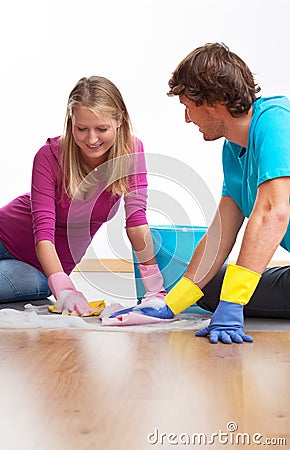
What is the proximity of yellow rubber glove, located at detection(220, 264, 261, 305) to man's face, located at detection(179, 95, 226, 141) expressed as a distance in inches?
14.3

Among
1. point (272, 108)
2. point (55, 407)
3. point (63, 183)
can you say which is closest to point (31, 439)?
point (55, 407)

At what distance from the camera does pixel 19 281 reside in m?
2.49

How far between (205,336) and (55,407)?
2.21 feet

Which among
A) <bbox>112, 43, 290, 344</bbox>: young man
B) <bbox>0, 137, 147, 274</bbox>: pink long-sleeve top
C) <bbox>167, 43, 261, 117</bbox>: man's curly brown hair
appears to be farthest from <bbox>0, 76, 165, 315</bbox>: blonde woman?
<bbox>167, 43, 261, 117</bbox>: man's curly brown hair

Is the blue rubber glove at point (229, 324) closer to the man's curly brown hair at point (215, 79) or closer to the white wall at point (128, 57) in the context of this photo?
the man's curly brown hair at point (215, 79)

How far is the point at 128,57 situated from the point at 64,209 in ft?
A: 5.61

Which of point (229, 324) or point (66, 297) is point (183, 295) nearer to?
point (229, 324)

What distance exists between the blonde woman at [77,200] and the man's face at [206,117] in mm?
390

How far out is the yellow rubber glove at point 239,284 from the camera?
1.73m

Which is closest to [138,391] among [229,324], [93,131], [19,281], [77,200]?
[229,324]

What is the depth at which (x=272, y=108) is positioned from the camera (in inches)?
71.1

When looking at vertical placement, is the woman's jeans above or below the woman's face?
below

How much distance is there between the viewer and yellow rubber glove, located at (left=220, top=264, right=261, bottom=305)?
1.73 metres

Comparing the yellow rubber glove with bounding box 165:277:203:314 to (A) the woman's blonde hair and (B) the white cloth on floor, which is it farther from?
(A) the woman's blonde hair
